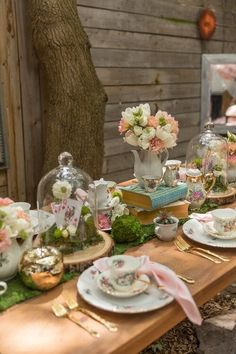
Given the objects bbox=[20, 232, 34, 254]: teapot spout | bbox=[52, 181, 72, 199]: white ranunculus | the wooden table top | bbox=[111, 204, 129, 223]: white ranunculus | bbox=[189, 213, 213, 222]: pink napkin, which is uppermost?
bbox=[52, 181, 72, 199]: white ranunculus

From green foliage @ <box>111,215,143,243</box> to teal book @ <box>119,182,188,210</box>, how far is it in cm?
13

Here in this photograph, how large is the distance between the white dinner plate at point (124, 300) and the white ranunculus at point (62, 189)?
0.35 metres

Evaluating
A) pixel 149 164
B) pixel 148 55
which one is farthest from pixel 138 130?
pixel 148 55

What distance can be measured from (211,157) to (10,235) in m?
1.16

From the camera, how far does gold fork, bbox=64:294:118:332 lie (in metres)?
0.93

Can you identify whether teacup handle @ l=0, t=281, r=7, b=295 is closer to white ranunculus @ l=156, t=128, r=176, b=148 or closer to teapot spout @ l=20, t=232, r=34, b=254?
teapot spout @ l=20, t=232, r=34, b=254

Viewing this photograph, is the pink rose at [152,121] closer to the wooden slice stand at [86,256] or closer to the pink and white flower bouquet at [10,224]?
the wooden slice stand at [86,256]

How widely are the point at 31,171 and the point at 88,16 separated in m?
1.26

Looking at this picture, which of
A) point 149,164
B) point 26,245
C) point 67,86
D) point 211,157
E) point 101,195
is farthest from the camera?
point 67,86

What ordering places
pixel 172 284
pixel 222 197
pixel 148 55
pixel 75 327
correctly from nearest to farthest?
pixel 75 327
pixel 172 284
pixel 222 197
pixel 148 55

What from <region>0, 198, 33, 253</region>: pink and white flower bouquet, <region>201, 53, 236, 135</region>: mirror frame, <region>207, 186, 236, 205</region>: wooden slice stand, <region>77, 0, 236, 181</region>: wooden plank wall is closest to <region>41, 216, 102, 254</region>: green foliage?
<region>0, 198, 33, 253</region>: pink and white flower bouquet

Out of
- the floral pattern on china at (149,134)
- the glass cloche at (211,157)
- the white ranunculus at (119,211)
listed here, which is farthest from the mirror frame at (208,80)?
the white ranunculus at (119,211)

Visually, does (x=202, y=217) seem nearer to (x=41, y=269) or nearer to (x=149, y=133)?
(x=149, y=133)

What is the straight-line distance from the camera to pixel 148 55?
3.63 meters
